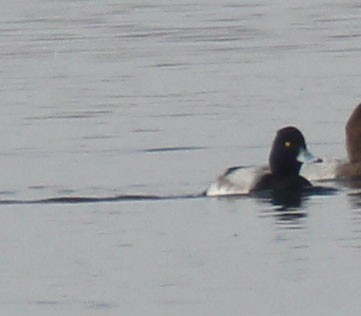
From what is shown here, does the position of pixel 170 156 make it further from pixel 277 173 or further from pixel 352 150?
pixel 352 150

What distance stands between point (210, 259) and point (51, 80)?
1480cm

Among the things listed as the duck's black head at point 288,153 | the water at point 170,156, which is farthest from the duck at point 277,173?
the water at point 170,156

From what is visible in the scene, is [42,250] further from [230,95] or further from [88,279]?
[230,95]

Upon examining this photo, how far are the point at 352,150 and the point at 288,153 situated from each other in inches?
55.0

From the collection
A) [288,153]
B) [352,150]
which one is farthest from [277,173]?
[352,150]

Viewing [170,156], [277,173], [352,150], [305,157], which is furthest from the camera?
[352,150]

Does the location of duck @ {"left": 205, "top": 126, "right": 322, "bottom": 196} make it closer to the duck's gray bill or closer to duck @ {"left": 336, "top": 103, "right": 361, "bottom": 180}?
the duck's gray bill

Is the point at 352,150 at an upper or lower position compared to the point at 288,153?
lower

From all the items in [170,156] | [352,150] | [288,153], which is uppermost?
[288,153]

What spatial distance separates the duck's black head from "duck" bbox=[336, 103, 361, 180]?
18.8 inches

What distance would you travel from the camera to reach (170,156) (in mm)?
23906

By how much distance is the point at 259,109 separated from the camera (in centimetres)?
2731

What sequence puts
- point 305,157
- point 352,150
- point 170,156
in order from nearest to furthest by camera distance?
1. point 305,157
2. point 170,156
3. point 352,150

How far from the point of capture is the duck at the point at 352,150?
23.3 meters
